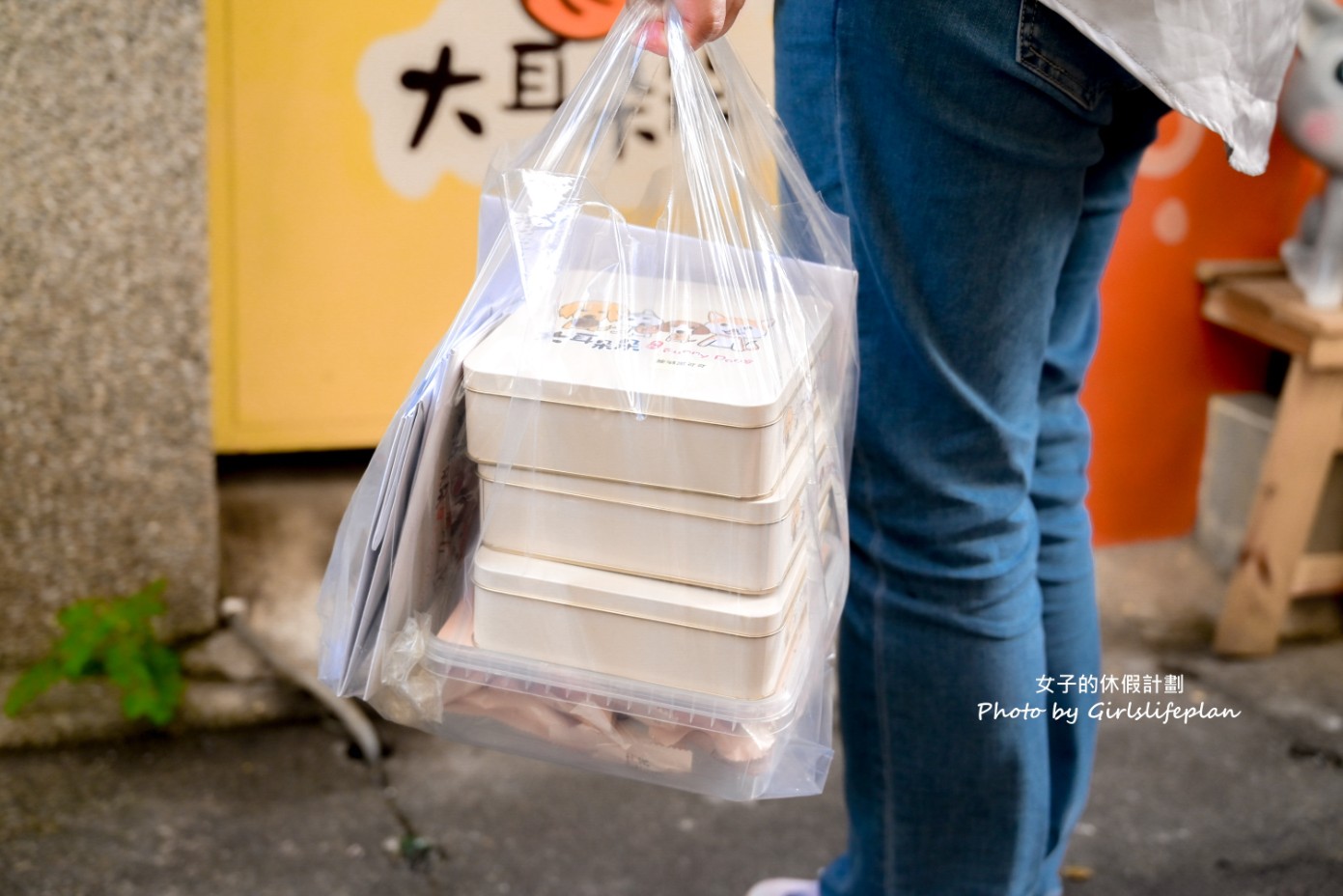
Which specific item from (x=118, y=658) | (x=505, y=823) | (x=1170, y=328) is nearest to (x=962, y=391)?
(x=505, y=823)

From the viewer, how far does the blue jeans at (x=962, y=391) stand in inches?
33.3

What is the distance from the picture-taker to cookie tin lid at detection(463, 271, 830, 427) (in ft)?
2.66

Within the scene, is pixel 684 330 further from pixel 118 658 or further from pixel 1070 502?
pixel 118 658

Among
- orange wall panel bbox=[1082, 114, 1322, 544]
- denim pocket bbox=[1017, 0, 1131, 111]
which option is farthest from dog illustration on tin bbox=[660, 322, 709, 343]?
orange wall panel bbox=[1082, 114, 1322, 544]

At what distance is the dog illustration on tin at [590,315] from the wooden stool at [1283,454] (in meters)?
1.40

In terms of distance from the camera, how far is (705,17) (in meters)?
0.85

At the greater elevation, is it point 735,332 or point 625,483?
point 735,332

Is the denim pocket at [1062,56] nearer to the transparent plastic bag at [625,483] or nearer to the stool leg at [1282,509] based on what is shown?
the transparent plastic bag at [625,483]

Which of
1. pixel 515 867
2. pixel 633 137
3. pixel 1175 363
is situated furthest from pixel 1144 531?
pixel 515 867

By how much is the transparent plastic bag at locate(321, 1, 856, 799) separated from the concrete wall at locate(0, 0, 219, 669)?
2.63 ft

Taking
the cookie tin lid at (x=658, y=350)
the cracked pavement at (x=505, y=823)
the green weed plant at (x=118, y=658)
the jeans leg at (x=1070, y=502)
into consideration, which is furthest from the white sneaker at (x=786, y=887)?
the green weed plant at (x=118, y=658)

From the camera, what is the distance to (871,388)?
98 cm

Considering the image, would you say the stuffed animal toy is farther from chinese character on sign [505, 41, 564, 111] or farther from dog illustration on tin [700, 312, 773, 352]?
dog illustration on tin [700, 312, 773, 352]

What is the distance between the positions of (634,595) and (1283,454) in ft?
4.83
